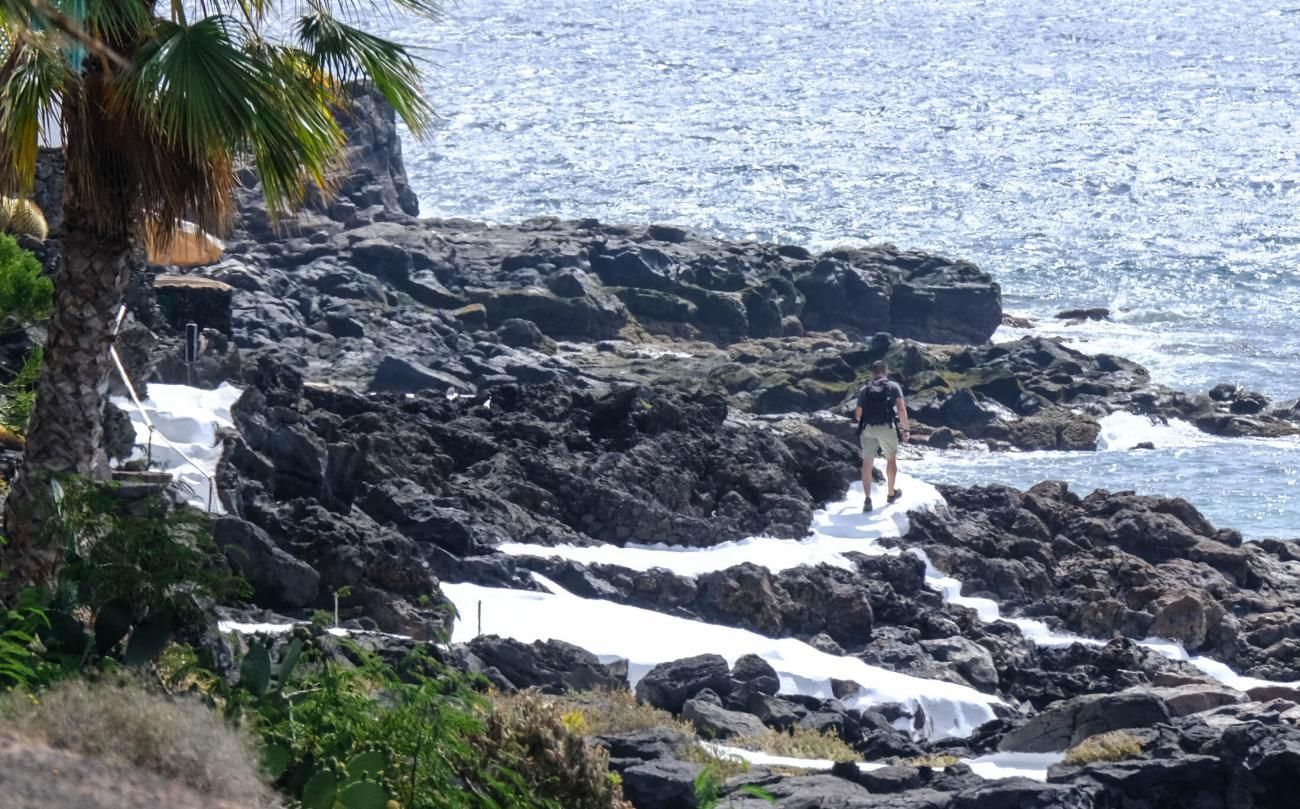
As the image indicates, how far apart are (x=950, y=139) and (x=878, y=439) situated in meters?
67.0

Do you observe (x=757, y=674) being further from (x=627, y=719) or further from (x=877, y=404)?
(x=877, y=404)

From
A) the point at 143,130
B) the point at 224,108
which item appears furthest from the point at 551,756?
the point at 143,130

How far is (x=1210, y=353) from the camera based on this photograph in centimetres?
5141

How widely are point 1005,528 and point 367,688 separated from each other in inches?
549

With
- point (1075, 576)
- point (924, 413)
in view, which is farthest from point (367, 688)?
point (924, 413)

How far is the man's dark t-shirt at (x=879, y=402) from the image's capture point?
2009 cm

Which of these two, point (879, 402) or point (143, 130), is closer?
point (143, 130)

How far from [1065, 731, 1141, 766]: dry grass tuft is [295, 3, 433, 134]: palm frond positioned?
4774 mm

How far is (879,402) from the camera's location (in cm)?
2022

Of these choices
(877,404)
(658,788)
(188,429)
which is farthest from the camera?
(877,404)

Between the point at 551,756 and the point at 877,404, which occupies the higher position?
the point at 551,756

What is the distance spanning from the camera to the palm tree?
841 centimetres

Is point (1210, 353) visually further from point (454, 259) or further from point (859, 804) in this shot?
point (859, 804)

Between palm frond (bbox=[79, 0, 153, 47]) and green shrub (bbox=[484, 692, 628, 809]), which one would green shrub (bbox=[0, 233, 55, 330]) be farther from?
green shrub (bbox=[484, 692, 628, 809])
